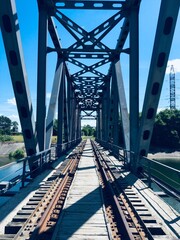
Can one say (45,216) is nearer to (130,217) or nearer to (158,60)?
(130,217)

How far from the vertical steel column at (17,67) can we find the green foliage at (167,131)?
45263 millimetres

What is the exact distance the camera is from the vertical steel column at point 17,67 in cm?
640

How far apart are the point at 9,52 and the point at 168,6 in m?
4.17

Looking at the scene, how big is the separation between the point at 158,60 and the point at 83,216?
4.23 m

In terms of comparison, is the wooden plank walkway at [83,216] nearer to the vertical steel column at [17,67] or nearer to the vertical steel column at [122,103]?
the vertical steel column at [17,67]

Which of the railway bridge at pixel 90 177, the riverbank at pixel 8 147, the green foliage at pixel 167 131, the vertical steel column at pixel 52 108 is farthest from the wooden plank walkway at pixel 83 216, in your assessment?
the riverbank at pixel 8 147

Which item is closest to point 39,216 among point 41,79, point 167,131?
point 41,79

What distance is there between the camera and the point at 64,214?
14.9ft

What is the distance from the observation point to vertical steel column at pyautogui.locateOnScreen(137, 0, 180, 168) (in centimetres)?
592

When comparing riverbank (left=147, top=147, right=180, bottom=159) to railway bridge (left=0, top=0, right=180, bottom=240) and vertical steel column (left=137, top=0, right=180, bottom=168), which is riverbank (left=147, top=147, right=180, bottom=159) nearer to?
railway bridge (left=0, top=0, right=180, bottom=240)

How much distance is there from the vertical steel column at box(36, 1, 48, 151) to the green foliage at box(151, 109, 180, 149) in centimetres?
4348

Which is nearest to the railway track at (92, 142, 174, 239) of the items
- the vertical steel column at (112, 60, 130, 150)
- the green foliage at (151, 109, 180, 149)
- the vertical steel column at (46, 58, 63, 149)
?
the vertical steel column at (112, 60, 130, 150)

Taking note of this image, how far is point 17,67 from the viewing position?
6.90 m

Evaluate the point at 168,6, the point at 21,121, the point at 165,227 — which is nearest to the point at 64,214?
the point at 165,227
